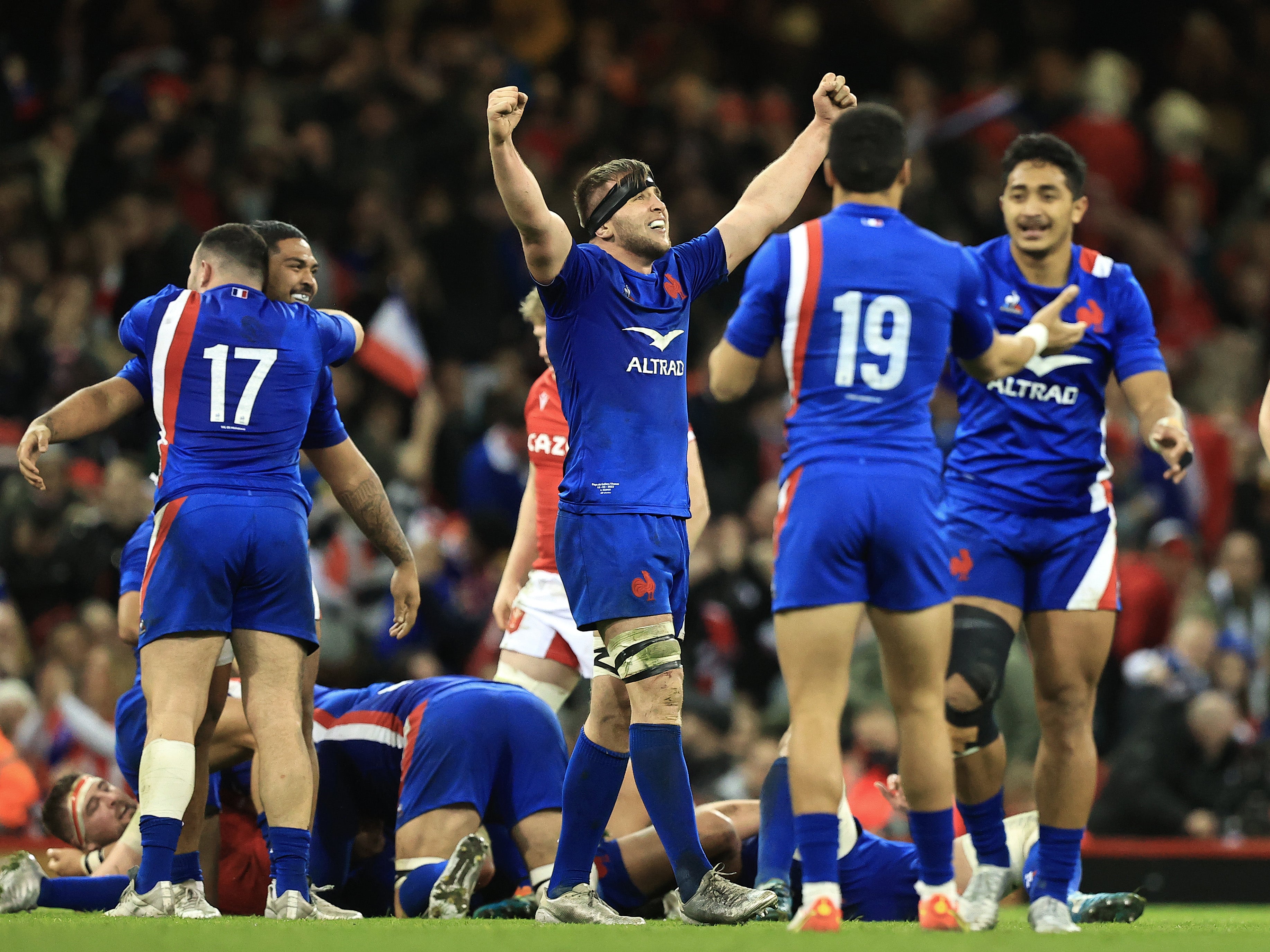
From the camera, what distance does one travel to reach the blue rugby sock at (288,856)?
19.8 ft

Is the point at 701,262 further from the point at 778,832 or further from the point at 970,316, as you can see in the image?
the point at 778,832

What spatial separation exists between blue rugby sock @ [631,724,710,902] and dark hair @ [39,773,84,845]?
11.3 ft

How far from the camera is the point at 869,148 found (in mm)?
5152

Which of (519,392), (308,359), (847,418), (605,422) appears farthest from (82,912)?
(519,392)

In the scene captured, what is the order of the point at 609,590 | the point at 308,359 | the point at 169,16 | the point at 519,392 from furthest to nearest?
1. the point at 169,16
2. the point at 519,392
3. the point at 308,359
4. the point at 609,590

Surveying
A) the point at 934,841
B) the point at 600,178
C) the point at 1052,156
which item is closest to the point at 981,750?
the point at 934,841

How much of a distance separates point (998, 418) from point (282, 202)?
8677 millimetres

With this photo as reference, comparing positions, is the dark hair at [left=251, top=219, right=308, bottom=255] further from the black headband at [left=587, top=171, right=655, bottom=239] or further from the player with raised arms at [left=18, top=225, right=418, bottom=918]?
the black headband at [left=587, top=171, right=655, bottom=239]

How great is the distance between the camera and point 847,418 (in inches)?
197

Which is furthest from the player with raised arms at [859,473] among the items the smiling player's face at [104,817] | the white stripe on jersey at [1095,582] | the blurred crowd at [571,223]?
the blurred crowd at [571,223]

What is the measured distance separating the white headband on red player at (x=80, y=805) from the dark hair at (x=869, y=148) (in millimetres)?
4701

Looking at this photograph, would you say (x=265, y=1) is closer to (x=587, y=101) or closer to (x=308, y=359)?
(x=587, y=101)

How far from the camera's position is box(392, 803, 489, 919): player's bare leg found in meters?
6.11

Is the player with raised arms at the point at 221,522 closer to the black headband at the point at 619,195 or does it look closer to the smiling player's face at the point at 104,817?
the black headband at the point at 619,195
